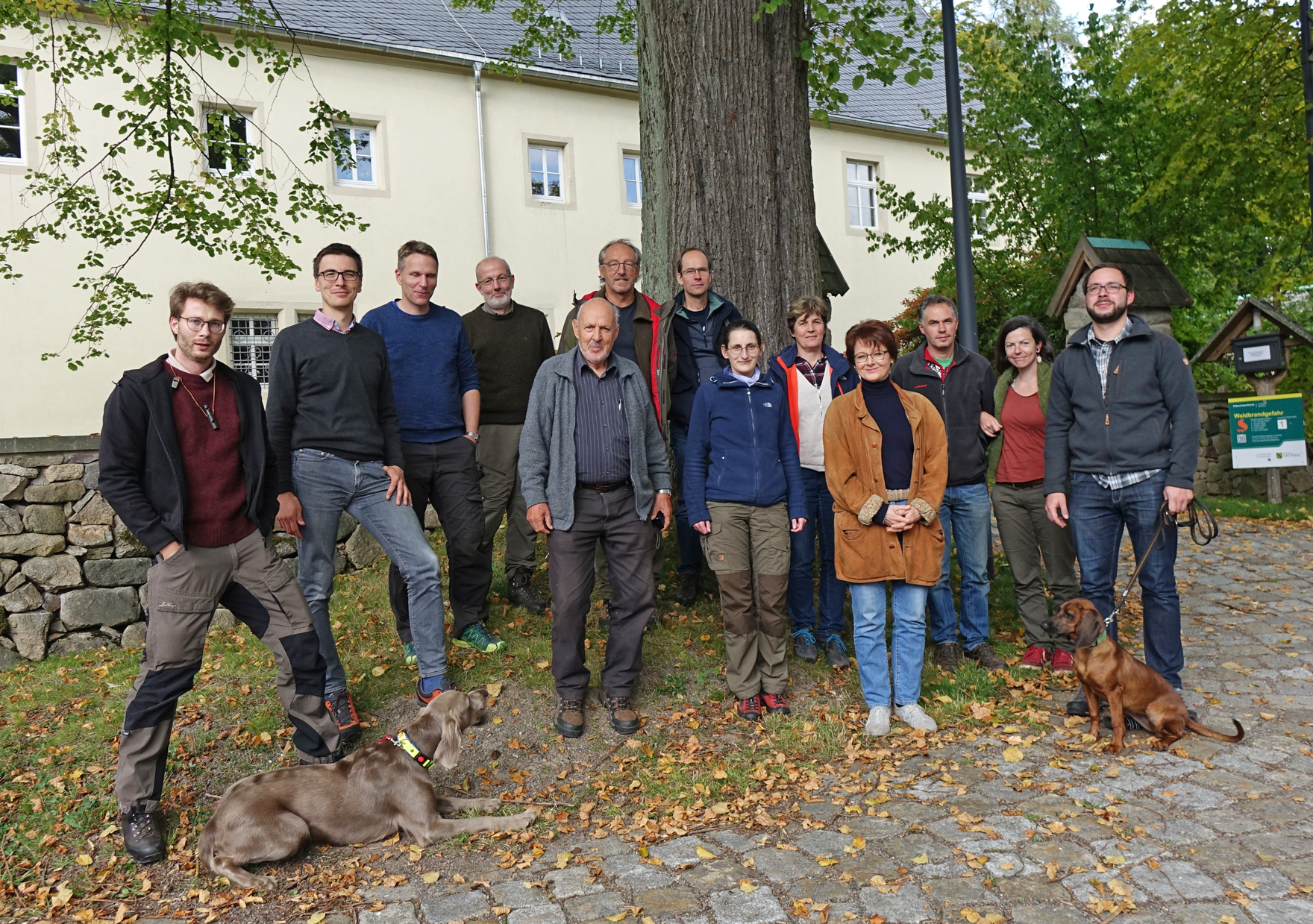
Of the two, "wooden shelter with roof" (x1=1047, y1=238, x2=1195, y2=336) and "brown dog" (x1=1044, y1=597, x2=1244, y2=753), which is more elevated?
"wooden shelter with roof" (x1=1047, y1=238, x2=1195, y2=336)

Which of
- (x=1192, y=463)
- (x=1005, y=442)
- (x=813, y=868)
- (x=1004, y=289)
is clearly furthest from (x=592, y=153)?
(x=813, y=868)

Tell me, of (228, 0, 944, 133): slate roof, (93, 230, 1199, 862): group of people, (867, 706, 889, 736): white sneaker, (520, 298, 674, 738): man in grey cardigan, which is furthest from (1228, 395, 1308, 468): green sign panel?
(520, 298, 674, 738): man in grey cardigan

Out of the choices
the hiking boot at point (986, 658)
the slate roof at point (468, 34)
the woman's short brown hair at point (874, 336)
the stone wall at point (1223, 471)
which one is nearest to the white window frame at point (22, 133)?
the slate roof at point (468, 34)

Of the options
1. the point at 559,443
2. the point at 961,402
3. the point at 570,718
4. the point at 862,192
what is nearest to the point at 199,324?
the point at 559,443

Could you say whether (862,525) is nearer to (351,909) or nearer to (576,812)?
(576,812)

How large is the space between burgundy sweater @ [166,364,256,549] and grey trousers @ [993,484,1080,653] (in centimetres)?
410

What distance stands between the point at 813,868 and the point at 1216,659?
373 cm

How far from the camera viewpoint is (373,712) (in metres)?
5.11

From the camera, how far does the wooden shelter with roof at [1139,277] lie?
11297 mm

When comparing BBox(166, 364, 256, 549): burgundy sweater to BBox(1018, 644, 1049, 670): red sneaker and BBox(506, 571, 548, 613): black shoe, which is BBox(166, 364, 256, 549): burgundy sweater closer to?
BBox(506, 571, 548, 613): black shoe

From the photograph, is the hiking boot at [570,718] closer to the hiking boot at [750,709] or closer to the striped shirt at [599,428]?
the hiking boot at [750,709]

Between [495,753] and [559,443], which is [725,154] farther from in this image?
[495,753]

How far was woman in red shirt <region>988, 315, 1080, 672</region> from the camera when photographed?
562 cm

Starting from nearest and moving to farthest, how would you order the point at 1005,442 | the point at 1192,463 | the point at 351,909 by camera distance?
the point at 351,909 < the point at 1192,463 < the point at 1005,442
